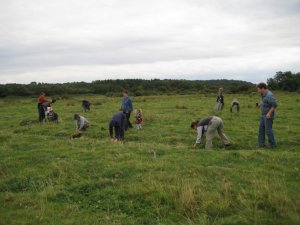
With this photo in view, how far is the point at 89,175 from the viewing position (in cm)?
1062

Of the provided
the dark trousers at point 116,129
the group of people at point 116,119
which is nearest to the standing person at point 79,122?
the group of people at point 116,119

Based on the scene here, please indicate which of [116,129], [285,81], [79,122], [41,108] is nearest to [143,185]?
[116,129]

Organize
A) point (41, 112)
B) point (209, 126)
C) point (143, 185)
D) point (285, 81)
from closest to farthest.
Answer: point (143, 185)
point (209, 126)
point (41, 112)
point (285, 81)

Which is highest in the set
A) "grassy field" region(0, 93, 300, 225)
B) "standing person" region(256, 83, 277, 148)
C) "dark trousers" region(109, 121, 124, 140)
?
"standing person" region(256, 83, 277, 148)

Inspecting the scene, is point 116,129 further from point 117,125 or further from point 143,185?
point 143,185

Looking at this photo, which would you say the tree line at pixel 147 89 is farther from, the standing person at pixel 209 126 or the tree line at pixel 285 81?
the standing person at pixel 209 126

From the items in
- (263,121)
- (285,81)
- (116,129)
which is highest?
(285,81)

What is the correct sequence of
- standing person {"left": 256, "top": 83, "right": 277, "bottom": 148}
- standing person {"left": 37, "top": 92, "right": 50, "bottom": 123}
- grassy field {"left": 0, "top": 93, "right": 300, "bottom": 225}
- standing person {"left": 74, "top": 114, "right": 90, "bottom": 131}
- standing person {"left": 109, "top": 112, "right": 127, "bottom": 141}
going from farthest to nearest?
standing person {"left": 37, "top": 92, "right": 50, "bottom": 123}, standing person {"left": 74, "top": 114, "right": 90, "bottom": 131}, standing person {"left": 109, "top": 112, "right": 127, "bottom": 141}, standing person {"left": 256, "top": 83, "right": 277, "bottom": 148}, grassy field {"left": 0, "top": 93, "right": 300, "bottom": 225}

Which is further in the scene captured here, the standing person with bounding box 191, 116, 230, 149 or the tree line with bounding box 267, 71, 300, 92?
the tree line with bounding box 267, 71, 300, 92

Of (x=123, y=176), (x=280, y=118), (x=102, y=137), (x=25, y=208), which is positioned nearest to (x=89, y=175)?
(x=123, y=176)

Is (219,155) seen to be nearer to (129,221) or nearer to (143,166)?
(143,166)

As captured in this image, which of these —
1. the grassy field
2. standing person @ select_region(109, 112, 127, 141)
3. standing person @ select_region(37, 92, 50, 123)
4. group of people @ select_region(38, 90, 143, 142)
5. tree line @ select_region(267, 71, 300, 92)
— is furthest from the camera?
tree line @ select_region(267, 71, 300, 92)

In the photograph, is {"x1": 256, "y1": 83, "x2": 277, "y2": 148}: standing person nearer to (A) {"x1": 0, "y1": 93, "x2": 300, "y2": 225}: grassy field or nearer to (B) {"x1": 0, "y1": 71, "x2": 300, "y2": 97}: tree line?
(A) {"x1": 0, "y1": 93, "x2": 300, "y2": 225}: grassy field

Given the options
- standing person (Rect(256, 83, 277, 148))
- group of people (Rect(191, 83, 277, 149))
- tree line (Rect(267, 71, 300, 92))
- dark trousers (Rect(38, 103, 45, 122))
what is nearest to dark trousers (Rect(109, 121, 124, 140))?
group of people (Rect(191, 83, 277, 149))
